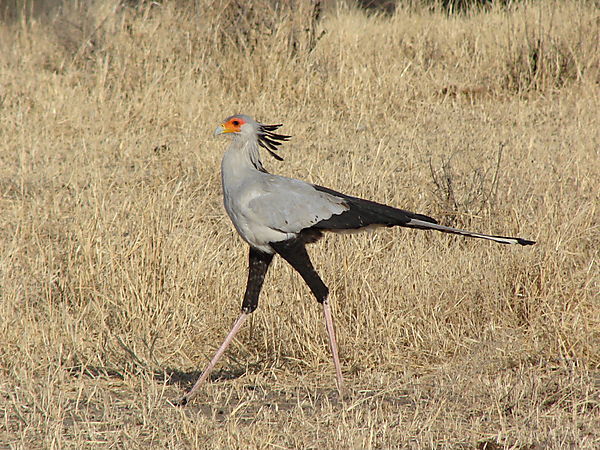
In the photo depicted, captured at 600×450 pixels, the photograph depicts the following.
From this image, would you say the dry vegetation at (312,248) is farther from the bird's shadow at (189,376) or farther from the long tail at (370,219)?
the long tail at (370,219)

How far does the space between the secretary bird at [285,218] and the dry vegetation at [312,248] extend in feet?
1.30

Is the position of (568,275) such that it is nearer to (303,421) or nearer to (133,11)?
(303,421)

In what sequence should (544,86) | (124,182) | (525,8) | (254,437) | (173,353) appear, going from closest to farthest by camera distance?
(254,437) < (173,353) < (124,182) < (544,86) < (525,8)

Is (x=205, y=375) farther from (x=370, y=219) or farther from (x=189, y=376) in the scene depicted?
(x=370, y=219)

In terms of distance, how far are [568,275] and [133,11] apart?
19.6 ft

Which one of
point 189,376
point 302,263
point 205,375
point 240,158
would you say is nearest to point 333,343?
point 302,263

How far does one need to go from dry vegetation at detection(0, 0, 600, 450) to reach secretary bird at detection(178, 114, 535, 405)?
395mm

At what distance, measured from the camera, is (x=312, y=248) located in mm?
4977

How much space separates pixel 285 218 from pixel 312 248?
3.84ft

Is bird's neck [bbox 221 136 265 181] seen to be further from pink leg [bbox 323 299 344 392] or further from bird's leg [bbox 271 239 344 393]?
pink leg [bbox 323 299 344 392]

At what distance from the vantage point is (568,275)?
4594 millimetres

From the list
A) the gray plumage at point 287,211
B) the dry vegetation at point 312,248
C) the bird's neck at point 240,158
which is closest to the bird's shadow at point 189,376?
the dry vegetation at point 312,248

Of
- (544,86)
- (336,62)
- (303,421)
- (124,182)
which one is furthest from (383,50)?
(303,421)

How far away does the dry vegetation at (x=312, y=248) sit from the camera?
370 centimetres
